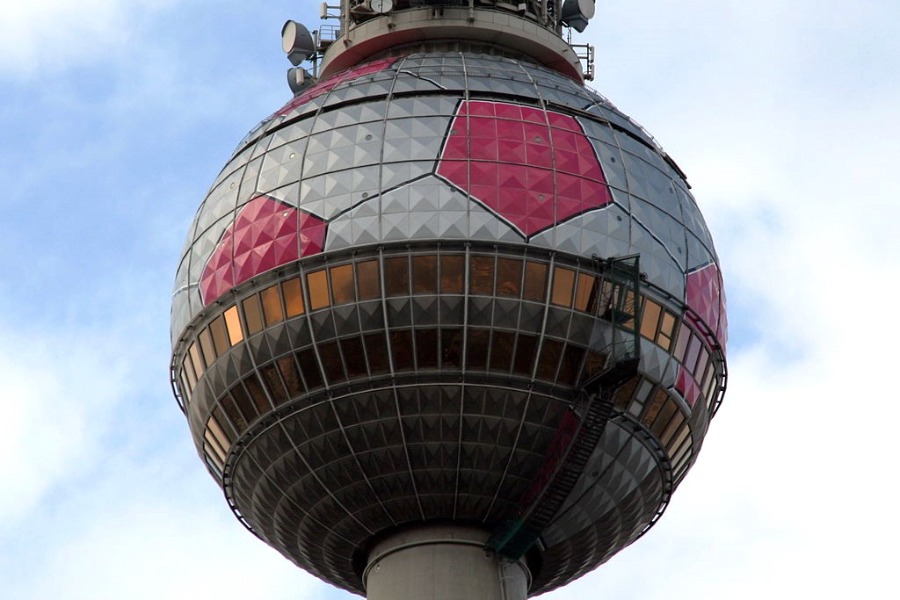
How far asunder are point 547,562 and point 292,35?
1562cm

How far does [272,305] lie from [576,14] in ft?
45.9

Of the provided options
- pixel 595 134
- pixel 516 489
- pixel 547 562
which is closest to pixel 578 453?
pixel 516 489

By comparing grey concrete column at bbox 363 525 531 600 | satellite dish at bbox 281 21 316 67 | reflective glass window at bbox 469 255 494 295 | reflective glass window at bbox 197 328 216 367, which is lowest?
grey concrete column at bbox 363 525 531 600

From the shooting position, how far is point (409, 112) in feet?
130

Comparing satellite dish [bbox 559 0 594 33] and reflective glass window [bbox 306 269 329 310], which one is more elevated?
satellite dish [bbox 559 0 594 33]

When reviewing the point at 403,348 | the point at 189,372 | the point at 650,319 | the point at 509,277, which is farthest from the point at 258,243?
the point at 650,319

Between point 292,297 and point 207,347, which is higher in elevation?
point 207,347

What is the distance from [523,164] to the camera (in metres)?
38.2

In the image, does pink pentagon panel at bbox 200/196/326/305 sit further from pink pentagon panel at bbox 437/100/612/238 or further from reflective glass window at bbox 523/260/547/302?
reflective glass window at bbox 523/260/547/302

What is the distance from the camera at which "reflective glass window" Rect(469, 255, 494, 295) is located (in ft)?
120

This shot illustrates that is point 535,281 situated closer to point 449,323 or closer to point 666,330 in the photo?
point 449,323

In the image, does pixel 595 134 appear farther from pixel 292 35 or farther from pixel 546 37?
pixel 292 35

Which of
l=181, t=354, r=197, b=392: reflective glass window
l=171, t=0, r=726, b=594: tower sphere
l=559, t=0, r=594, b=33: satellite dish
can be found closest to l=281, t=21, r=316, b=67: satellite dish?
l=171, t=0, r=726, b=594: tower sphere

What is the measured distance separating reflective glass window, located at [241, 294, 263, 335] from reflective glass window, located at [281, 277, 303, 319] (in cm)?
74
